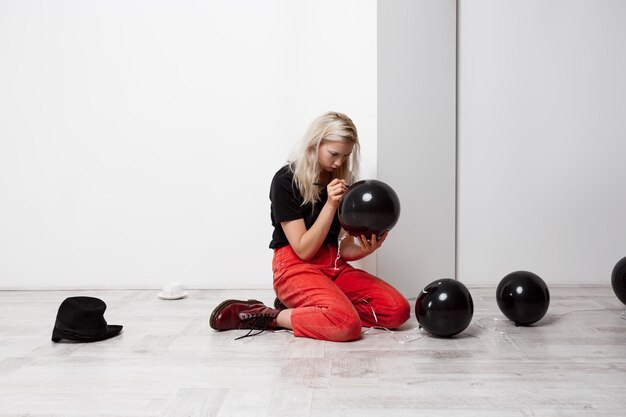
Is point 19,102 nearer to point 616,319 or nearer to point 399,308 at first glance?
point 399,308

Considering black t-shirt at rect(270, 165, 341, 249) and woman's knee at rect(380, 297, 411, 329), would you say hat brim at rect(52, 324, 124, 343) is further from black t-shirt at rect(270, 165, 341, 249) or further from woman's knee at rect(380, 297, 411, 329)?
woman's knee at rect(380, 297, 411, 329)

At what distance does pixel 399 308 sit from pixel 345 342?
0.34 metres

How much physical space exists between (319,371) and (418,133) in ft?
5.63

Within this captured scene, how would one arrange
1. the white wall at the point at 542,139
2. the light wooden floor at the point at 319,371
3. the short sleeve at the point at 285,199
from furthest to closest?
the white wall at the point at 542,139
the short sleeve at the point at 285,199
the light wooden floor at the point at 319,371

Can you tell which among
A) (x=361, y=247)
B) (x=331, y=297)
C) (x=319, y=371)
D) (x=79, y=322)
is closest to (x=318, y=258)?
(x=361, y=247)

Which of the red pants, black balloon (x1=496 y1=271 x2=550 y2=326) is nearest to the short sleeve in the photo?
the red pants

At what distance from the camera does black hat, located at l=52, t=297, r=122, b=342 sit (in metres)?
2.69

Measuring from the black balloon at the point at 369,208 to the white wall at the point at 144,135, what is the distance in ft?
3.81

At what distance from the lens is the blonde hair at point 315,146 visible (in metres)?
2.88

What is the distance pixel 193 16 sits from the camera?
385 cm

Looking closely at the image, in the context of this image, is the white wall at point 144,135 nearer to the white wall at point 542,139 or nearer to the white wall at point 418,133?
the white wall at point 418,133

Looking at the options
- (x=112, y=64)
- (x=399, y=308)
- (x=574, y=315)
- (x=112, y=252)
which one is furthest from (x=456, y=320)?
(x=112, y=64)

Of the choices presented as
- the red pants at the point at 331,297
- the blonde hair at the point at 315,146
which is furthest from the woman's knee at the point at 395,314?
the blonde hair at the point at 315,146

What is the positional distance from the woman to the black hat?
0.48m
